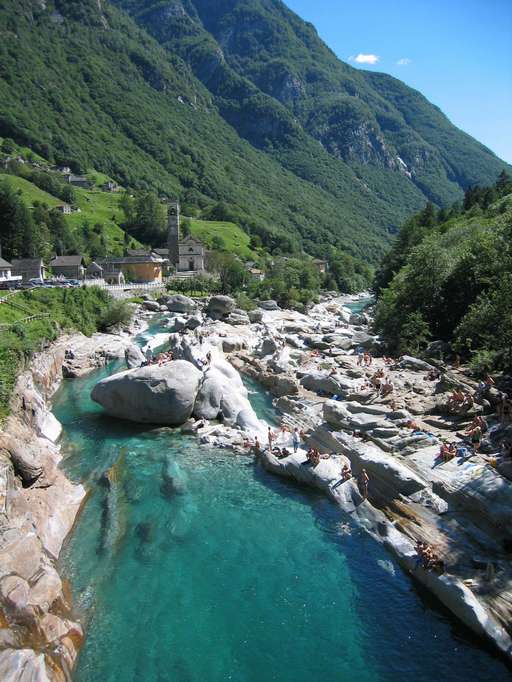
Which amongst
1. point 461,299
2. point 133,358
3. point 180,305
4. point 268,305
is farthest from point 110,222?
point 461,299

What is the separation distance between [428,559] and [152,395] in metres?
18.4

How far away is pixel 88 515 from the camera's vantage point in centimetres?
2041

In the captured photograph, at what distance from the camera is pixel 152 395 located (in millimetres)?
29781

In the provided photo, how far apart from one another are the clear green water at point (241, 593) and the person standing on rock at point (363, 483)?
4.72ft

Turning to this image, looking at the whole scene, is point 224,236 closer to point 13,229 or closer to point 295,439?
point 13,229

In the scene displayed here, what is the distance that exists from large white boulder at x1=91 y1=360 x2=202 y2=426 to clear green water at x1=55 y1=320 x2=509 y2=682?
615cm

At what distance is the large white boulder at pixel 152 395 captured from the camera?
97.9 ft

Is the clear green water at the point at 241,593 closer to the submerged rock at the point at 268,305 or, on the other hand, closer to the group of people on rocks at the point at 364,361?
the group of people on rocks at the point at 364,361

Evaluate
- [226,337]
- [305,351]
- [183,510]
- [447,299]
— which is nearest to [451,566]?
[183,510]

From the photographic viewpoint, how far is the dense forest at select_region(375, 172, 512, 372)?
29812 millimetres

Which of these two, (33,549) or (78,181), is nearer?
(33,549)

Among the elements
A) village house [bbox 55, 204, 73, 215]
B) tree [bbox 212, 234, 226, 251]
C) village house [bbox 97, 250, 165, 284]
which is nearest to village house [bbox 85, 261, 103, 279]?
village house [bbox 97, 250, 165, 284]

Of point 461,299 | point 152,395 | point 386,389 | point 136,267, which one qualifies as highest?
point 461,299

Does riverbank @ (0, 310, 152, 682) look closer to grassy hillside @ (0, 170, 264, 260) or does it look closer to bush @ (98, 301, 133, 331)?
bush @ (98, 301, 133, 331)
